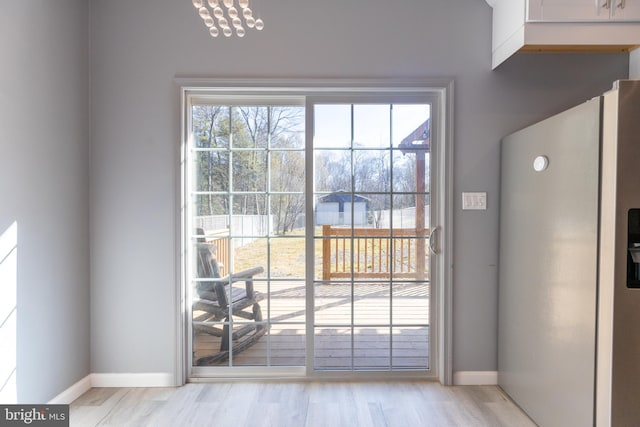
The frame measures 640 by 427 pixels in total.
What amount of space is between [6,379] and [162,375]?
84 cm

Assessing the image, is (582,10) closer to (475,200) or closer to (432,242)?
(475,200)

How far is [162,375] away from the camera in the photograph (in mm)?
2328

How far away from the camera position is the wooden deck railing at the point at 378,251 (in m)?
2.41

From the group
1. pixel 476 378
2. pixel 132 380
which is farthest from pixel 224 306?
pixel 476 378

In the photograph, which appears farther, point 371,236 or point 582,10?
point 371,236

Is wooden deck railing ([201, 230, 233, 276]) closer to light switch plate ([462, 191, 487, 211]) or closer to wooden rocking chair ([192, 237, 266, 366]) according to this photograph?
wooden rocking chair ([192, 237, 266, 366])

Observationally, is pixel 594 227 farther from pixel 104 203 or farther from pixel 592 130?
pixel 104 203

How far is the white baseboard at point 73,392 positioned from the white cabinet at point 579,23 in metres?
3.45

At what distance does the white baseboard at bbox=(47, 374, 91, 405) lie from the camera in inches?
80.5

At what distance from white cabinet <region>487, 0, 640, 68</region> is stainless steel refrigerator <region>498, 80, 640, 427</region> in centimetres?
52

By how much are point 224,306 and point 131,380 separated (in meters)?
0.78

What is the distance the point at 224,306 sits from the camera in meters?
2.44

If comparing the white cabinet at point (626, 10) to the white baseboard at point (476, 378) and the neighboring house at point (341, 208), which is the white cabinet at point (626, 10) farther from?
the white baseboard at point (476, 378)

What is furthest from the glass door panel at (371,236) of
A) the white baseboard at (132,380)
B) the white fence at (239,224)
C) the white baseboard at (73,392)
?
the white baseboard at (73,392)
